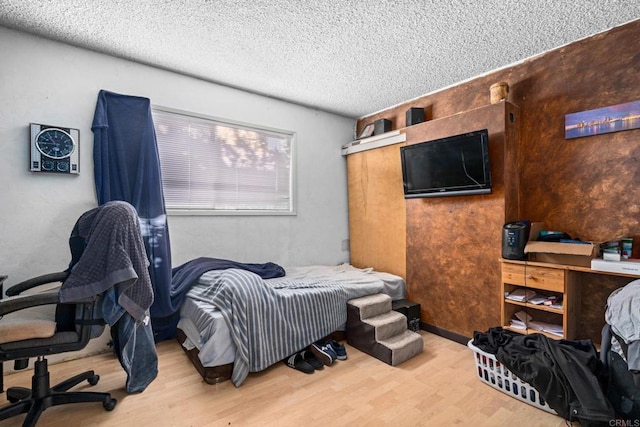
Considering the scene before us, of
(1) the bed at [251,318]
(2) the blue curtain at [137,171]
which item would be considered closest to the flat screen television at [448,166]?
(1) the bed at [251,318]

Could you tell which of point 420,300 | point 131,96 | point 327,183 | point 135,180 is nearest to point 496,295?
point 420,300

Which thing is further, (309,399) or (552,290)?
(552,290)

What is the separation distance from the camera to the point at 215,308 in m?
2.24

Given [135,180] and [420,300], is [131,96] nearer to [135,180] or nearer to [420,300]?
[135,180]

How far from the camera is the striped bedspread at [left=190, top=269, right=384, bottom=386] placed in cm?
214

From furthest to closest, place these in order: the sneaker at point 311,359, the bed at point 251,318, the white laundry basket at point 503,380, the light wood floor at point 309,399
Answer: the sneaker at point 311,359
the bed at point 251,318
the white laundry basket at point 503,380
the light wood floor at point 309,399

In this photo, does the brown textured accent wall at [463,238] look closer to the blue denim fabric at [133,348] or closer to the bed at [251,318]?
the bed at [251,318]

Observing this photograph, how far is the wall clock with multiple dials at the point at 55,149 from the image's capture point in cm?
226

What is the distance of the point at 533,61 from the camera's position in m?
2.59

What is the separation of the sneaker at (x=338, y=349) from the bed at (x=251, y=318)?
0.27ft

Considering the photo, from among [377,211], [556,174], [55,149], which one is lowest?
[377,211]

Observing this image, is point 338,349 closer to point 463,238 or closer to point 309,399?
point 309,399

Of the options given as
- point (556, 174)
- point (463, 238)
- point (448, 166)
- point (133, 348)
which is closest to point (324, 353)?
point (133, 348)

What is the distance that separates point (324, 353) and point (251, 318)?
2.26ft
